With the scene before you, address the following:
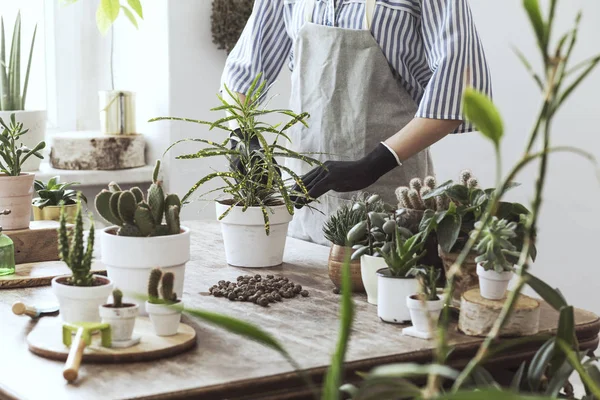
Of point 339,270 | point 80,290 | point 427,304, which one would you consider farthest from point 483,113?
point 339,270

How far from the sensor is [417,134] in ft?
7.02

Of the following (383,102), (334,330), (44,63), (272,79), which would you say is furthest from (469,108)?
(44,63)

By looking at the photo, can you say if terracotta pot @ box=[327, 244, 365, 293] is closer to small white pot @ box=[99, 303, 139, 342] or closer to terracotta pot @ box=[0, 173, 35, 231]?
small white pot @ box=[99, 303, 139, 342]

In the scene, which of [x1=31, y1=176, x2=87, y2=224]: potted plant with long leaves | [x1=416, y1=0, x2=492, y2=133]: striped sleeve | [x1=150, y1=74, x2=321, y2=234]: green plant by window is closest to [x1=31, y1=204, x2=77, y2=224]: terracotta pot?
[x1=31, y1=176, x2=87, y2=224]: potted plant with long leaves

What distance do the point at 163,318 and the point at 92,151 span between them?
93.7 inches

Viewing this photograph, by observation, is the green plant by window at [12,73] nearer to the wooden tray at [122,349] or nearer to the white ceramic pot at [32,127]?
the white ceramic pot at [32,127]

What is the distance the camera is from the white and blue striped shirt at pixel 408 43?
2066 mm

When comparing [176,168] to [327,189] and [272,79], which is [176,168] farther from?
[327,189]

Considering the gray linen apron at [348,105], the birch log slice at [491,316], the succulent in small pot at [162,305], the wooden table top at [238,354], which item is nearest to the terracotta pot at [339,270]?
the wooden table top at [238,354]

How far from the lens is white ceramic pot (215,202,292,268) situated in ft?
5.98

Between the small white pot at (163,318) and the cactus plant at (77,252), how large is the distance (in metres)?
0.10

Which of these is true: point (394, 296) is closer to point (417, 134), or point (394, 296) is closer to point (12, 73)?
point (417, 134)

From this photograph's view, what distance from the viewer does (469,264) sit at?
4.78 ft

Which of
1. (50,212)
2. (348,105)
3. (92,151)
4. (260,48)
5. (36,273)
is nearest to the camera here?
(36,273)
